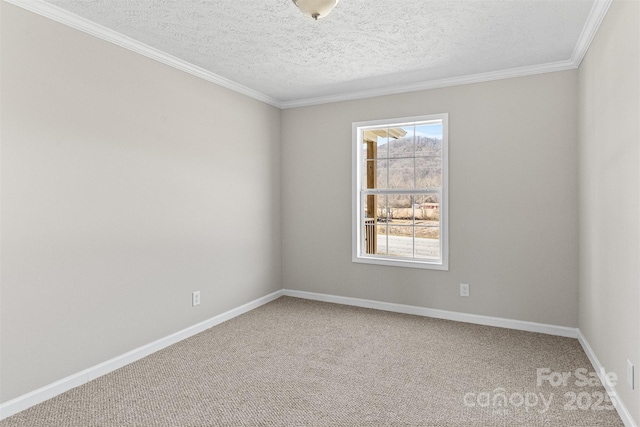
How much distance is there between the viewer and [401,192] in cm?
417

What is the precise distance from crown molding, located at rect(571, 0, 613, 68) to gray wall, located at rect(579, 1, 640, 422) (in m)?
0.06

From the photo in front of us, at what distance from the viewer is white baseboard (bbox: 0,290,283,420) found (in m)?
2.23

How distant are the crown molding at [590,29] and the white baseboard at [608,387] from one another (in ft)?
7.46

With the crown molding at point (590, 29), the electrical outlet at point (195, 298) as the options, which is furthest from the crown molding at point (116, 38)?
the crown molding at point (590, 29)

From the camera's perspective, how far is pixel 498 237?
142 inches

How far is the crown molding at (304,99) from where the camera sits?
7.76 feet

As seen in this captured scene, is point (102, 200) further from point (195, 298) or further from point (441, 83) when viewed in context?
point (441, 83)

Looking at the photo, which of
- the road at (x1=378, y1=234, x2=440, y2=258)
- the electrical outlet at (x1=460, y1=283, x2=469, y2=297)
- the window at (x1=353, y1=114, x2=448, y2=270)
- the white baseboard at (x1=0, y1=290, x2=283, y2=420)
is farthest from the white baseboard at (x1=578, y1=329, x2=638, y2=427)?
the white baseboard at (x1=0, y1=290, x2=283, y2=420)

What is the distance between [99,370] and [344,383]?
1.72 m

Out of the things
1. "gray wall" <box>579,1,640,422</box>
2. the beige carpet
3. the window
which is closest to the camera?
"gray wall" <box>579,1,640,422</box>

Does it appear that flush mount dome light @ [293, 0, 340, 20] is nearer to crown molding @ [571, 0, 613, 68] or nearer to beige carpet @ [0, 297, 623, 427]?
crown molding @ [571, 0, 613, 68]

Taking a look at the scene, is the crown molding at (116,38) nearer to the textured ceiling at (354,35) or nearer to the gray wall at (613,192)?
the textured ceiling at (354,35)

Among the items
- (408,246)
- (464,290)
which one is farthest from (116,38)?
(464,290)

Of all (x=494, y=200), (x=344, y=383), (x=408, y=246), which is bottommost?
(x=344, y=383)
